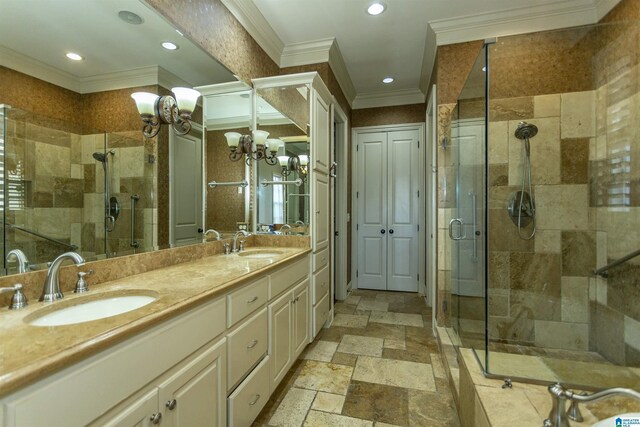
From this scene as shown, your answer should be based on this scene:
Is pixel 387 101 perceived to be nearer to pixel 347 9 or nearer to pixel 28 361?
pixel 347 9

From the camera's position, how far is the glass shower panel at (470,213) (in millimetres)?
2150

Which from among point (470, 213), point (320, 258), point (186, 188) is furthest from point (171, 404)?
point (470, 213)

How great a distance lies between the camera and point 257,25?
2.61 metres

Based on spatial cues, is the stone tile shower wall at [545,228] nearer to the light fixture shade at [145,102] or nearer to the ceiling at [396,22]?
the ceiling at [396,22]

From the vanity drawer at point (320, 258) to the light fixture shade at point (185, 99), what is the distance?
154cm

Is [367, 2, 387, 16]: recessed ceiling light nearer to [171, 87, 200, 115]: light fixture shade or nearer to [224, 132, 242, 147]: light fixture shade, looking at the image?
[224, 132, 242, 147]: light fixture shade

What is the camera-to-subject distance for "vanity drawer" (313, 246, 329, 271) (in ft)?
8.91

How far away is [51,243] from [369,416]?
6.14ft

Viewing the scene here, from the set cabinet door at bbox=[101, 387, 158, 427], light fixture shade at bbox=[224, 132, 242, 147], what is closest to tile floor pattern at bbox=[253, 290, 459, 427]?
cabinet door at bbox=[101, 387, 158, 427]

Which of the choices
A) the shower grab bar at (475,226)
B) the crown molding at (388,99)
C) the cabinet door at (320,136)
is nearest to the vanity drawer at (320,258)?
the cabinet door at (320,136)

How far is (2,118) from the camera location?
103 cm

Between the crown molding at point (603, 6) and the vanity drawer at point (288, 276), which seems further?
the crown molding at point (603, 6)

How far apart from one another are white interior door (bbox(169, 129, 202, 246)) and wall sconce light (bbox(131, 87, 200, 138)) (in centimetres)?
10

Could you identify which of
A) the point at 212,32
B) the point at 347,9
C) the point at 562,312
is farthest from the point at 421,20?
the point at 562,312
